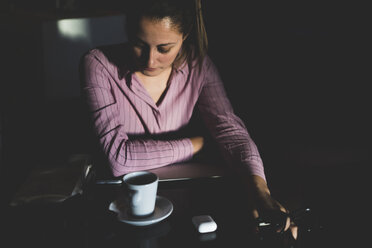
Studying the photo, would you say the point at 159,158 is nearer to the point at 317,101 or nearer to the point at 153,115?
the point at 153,115

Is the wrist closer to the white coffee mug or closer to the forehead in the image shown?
the white coffee mug

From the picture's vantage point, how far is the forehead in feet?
3.46

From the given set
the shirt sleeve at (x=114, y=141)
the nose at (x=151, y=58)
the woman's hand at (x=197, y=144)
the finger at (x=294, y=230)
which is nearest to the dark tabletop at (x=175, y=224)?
the finger at (x=294, y=230)

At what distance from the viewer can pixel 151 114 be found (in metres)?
1.35

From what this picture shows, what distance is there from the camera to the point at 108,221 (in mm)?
764

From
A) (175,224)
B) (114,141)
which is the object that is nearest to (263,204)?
(175,224)

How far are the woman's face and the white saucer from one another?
0.53 metres

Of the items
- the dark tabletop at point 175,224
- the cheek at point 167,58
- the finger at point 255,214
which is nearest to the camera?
the dark tabletop at point 175,224

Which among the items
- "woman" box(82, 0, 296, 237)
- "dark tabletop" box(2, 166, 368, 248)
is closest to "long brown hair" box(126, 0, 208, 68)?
"woman" box(82, 0, 296, 237)

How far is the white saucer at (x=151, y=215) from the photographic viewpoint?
73cm

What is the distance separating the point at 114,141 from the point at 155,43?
1.19 feet

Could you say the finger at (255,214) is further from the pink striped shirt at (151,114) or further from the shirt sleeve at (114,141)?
the shirt sleeve at (114,141)

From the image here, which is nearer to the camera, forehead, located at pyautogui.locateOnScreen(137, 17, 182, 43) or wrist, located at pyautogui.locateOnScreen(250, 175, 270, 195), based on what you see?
wrist, located at pyautogui.locateOnScreen(250, 175, 270, 195)

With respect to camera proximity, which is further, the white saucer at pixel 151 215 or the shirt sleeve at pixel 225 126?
the shirt sleeve at pixel 225 126
